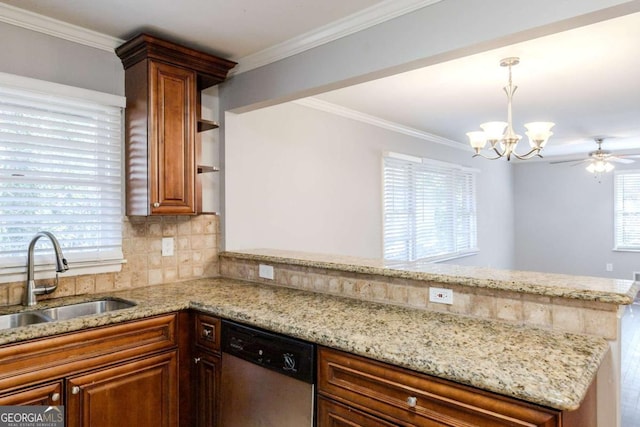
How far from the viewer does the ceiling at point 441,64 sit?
6.58ft

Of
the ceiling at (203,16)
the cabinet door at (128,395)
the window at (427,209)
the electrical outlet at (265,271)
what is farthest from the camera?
→ the window at (427,209)

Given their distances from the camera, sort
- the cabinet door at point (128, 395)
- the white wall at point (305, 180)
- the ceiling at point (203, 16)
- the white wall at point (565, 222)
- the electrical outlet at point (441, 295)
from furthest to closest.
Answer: the white wall at point (565, 222)
the white wall at point (305, 180)
the ceiling at point (203, 16)
the electrical outlet at point (441, 295)
the cabinet door at point (128, 395)

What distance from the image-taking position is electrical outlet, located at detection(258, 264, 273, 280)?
2570 mm

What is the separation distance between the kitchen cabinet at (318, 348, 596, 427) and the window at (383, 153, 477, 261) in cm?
295

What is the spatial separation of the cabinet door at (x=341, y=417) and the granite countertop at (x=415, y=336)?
0.73 feet

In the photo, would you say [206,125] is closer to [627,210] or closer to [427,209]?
[427,209]

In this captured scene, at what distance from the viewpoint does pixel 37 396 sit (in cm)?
161

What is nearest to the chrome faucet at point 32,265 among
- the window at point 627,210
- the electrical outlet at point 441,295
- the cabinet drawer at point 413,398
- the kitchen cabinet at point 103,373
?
the kitchen cabinet at point 103,373

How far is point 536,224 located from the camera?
7.55 metres

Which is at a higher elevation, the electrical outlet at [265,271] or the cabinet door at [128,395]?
the electrical outlet at [265,271]

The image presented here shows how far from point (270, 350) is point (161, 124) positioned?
1435mm

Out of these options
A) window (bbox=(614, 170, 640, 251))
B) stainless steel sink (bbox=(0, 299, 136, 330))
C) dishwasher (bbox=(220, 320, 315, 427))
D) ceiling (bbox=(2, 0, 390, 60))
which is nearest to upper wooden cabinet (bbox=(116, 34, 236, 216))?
ceiling (bbox=(2, 0, 390, 60))

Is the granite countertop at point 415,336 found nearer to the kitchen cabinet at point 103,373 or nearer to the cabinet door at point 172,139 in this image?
the kitchen cabinet at point 103,373

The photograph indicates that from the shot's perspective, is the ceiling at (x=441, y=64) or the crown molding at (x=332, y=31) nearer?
the crown molding at (x=332, y=31)
